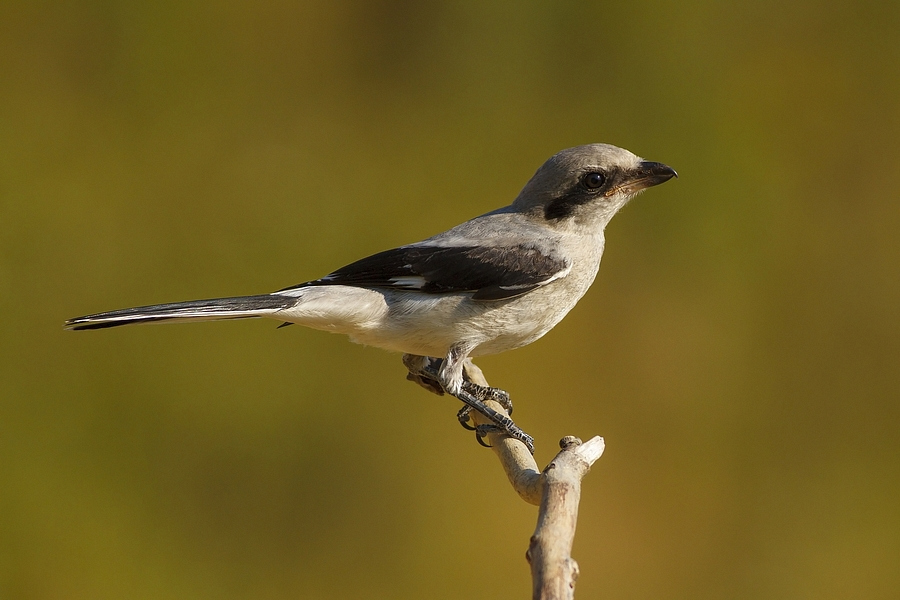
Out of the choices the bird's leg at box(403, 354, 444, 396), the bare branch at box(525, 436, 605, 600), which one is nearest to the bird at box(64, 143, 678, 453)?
the bird's leg at box(403, 354, 444, 396)

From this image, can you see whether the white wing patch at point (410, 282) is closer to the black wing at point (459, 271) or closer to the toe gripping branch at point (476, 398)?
the black wing at point (459, 271)

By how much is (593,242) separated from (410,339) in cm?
53

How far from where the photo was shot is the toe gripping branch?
1886 millimetres

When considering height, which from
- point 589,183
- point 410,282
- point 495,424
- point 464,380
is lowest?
point 495,424

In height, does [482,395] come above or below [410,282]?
below

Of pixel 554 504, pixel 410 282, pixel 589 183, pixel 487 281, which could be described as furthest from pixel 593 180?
pixel 554 504

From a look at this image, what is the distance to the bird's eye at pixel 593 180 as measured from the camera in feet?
6.34

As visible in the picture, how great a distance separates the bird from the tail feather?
0.04m

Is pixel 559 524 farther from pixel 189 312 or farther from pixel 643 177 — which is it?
pixel 643 177

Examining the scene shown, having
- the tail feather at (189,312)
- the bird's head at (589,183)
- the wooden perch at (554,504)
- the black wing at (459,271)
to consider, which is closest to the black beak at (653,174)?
the bird's head at (589,183)

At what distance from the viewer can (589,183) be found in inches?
76.7

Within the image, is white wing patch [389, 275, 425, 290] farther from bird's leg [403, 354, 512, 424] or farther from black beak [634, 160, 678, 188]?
black beak [634, 160, 678, 188]

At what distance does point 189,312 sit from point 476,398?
818mm

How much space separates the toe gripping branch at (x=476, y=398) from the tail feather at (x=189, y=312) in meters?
0.48
